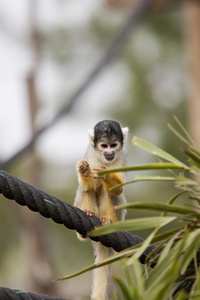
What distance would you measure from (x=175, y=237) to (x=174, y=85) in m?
14.0

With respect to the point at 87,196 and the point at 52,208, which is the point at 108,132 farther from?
the point at 52,208

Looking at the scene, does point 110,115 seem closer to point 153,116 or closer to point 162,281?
point 153,116

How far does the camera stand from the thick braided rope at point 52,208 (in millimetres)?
1865

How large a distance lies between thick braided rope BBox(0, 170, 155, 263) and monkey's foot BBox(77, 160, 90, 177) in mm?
517

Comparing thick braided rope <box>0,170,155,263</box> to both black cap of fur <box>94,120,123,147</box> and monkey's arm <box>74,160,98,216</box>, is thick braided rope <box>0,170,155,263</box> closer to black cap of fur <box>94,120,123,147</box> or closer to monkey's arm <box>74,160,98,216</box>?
monkey's arm <box>74,160,98,216</box>

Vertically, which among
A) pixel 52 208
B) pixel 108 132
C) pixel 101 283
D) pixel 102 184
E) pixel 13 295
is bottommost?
pixel 13 295

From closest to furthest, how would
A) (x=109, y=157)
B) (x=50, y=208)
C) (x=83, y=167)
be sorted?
(x=50, y=208) < (x=83, y=167) < (x=109, y=157)

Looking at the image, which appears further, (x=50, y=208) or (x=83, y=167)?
(x=83, y=167)

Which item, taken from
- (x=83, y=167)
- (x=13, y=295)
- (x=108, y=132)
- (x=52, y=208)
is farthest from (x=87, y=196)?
(x=13, y=295)

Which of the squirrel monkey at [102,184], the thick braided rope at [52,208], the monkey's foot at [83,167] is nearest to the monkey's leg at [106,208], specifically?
the squirrel monkey at [102,184]

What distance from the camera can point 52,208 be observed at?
1.89 m

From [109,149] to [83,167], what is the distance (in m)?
0.28

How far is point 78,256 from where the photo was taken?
43.1 feet

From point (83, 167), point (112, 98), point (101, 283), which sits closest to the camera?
point (83, 167)
